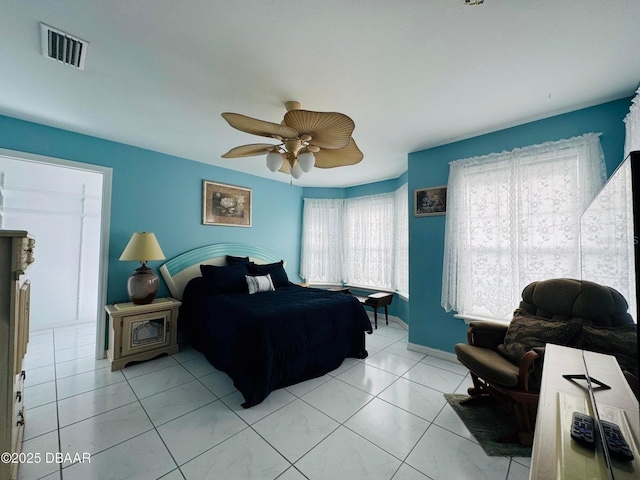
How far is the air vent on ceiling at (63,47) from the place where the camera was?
1.44 metres

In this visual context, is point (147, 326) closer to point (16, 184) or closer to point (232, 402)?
point (232, 402)

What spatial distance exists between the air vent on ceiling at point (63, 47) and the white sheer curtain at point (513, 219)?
3.30 m

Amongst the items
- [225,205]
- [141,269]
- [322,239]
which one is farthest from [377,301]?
[141,269]

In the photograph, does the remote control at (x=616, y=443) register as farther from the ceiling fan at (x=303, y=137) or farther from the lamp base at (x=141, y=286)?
the lamp base at (x=141, y=286)

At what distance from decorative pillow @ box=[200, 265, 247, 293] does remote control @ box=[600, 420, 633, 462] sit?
10.4ft

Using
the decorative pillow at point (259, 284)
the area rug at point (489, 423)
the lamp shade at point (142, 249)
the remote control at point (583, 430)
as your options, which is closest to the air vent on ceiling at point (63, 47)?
the lamp shade at point (142, 249)

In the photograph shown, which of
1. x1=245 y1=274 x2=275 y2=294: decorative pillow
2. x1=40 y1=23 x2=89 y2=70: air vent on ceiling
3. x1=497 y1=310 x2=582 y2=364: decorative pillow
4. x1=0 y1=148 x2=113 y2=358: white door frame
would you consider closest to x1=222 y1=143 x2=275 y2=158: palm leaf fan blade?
x1=40 y1=23 x2=89 y2=70: air vent on ceiling

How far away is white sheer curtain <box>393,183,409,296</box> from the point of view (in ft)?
13.3

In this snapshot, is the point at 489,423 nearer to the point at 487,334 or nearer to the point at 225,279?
the point at 487,334

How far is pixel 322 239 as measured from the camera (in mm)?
5016

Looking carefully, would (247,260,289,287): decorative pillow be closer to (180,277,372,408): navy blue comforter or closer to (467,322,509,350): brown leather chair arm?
(180,277,372,408): navy blue comforter

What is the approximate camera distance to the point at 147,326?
278cm

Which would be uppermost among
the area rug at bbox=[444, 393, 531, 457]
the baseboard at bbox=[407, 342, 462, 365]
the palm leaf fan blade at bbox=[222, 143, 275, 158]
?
the palm leaf fan blade at bbox=[222, 143, 275, 158]

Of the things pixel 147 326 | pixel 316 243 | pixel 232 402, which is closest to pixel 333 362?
pixel 232 402
